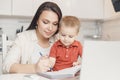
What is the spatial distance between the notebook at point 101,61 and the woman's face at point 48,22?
0.81 m

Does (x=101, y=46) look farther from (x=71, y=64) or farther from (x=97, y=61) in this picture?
(x=71, y=64)

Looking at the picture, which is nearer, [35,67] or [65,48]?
[35,67]

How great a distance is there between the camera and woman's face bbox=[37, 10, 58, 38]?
4.90 ft

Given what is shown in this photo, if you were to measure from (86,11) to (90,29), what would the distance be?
0.34 m

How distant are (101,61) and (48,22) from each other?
0.85 metres

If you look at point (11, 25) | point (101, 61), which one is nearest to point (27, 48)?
point (101, 61)

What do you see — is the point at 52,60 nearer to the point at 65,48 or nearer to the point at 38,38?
the point at 65,48

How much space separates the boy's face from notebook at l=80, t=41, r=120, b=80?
0.69m

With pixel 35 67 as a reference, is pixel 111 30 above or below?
above

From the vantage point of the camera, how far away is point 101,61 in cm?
70

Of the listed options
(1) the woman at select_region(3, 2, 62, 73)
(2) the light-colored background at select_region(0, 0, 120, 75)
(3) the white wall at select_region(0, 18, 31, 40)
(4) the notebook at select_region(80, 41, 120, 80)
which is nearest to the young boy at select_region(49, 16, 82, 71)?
(1) the woman at select_region(3, 2, 62, 73)

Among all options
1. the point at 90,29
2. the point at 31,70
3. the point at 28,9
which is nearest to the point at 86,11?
the point at 90,29

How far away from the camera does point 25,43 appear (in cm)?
155

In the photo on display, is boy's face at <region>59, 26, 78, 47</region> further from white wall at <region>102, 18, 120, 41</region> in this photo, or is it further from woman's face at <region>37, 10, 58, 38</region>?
white wall at <region>102, 18, 120, 41</region>
